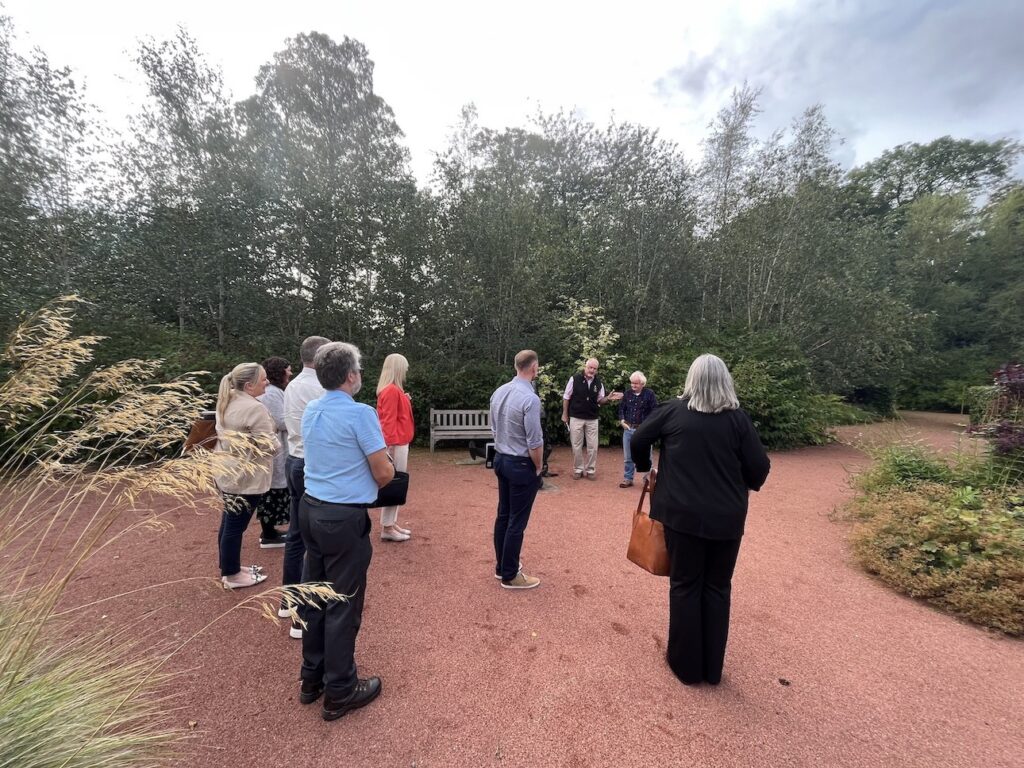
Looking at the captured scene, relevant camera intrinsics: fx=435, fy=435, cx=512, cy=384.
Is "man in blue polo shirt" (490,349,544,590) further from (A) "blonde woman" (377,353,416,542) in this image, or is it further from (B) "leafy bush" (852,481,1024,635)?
(B) "leafy bush" (852,481,1024,635)

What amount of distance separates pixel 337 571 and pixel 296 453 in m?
1.28

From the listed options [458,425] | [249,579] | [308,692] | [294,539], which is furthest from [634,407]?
[308,692]

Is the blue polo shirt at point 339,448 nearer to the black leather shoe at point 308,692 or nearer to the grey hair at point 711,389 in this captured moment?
the black leather shoe at point 308,692

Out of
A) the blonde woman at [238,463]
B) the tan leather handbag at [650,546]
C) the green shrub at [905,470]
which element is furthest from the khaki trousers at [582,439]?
the blonde woman at [238,463]

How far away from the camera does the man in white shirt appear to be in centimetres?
284

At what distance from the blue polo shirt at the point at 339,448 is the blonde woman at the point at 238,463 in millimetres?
960

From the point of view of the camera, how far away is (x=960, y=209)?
71.9 ft

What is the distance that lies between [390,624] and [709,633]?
2086 mm

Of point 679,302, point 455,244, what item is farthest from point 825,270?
point 455,244

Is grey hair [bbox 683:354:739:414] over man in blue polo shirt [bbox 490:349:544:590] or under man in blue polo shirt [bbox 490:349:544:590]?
over

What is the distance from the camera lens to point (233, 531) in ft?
10.8

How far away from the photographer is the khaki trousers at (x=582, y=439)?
22.2ft

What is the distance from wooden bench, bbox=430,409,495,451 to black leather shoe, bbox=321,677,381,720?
20.5ft

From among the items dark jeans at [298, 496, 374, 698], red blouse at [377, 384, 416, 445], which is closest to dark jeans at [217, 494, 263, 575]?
red blouse at [377, 384, 416, 445]
